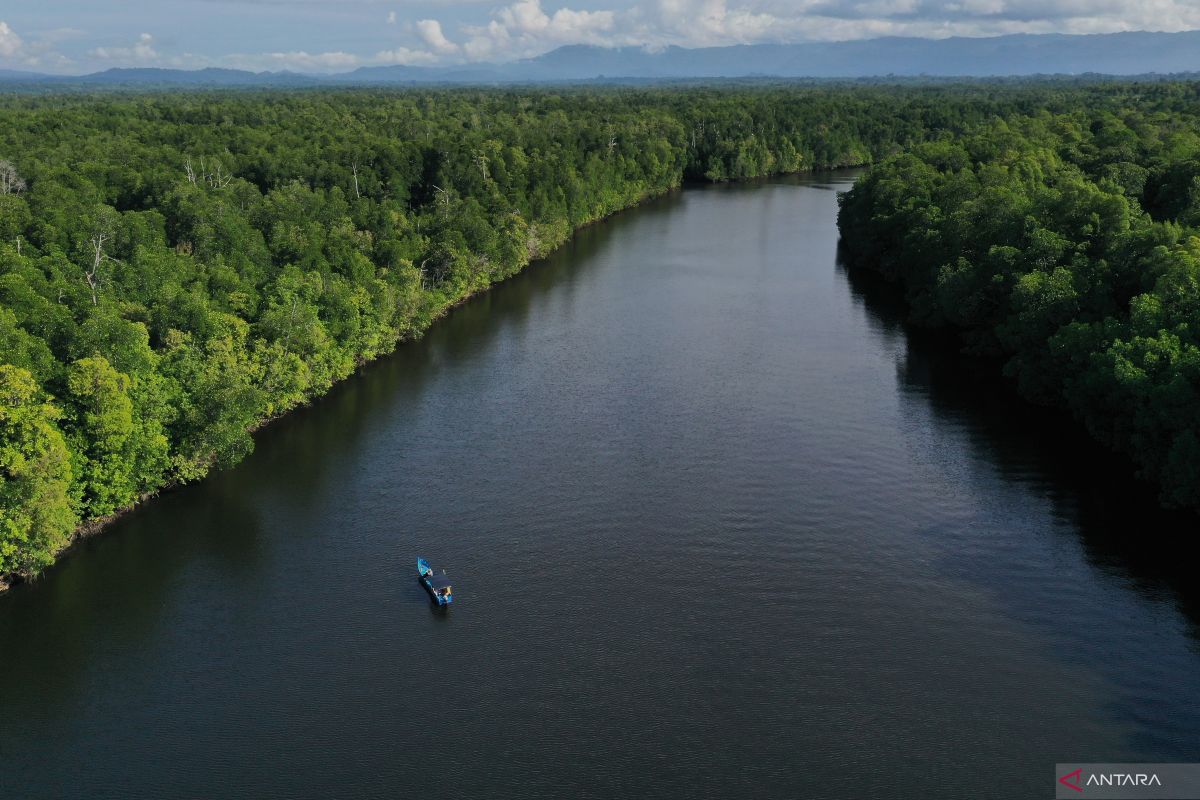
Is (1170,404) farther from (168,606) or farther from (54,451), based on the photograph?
(54,451)

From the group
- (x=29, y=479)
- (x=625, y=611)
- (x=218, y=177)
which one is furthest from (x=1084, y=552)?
(x=218, y=177)

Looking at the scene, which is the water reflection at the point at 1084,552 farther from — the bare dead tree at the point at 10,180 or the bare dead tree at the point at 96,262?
the bare dead tree at the point at 10,180

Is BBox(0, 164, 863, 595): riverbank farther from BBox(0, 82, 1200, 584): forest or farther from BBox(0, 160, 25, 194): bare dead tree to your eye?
BBox(0, 160, 25, 194): bare dead tree

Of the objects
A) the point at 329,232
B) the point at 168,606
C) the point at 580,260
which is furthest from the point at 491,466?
the point at 580,260

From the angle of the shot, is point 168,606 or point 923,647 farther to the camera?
point 168,606

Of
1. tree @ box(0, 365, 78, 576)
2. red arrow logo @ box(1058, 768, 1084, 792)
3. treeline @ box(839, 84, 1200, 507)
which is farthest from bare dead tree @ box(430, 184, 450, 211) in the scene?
red arrow logo @ box(1058, 768, 1084, 792)
